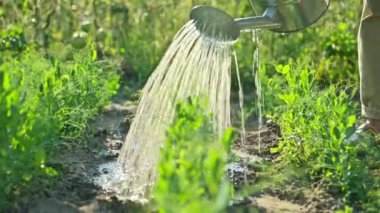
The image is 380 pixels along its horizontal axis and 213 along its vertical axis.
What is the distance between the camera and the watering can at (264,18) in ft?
11.3

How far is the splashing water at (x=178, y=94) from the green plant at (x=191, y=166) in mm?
638

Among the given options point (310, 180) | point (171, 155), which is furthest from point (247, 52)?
point (171, 155)

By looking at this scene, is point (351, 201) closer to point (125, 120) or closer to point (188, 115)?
point (188, 115)

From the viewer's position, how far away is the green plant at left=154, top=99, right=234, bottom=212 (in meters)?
2.23

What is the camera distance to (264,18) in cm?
365

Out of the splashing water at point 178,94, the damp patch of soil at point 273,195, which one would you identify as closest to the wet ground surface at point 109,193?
the damp patch of soil at point 273,195

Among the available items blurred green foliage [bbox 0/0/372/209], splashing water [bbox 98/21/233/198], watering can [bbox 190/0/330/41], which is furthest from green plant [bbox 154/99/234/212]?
watering can [bbox 190/0/330/41]

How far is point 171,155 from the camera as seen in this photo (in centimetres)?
244

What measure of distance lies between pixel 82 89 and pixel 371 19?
131cm

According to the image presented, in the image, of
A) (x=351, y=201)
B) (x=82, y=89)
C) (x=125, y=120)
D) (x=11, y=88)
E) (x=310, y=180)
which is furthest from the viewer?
(x=125, y=120)

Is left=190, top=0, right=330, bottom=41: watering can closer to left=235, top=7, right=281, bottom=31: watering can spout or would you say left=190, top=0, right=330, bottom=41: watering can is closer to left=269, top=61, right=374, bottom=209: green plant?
left=235, top=7, right=281, bottom=31: watering can spout

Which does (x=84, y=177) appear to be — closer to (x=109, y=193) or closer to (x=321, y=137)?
(x=109, y=193)

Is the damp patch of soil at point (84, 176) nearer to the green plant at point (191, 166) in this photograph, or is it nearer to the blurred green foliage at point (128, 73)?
the blurred green foliage at point (128, 73)

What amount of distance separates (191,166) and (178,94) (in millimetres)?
1017
